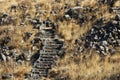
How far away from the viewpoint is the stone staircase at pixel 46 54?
79.2ft

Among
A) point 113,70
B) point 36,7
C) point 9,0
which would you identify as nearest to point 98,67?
point 113,70

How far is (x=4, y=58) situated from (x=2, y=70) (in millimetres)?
1337

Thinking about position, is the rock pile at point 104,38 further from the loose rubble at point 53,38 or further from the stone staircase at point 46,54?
the stone staircase at point 46,54

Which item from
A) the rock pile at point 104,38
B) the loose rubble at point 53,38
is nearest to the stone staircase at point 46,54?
the loose rubble at point 53,38

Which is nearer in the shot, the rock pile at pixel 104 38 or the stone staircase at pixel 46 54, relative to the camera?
the stone staircase at pixel 46 54

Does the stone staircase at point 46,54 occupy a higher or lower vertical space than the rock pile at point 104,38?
lower

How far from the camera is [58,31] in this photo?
2812 centimetres

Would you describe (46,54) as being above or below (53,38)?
below

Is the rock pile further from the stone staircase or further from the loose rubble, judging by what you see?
the stone staircase

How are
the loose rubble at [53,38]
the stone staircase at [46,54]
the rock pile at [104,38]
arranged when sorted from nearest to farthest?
the stone staircase at [46,54] → the rock pile at [104,38] → the loose rubble at [53,38]

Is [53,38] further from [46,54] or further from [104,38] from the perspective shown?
[104,38]

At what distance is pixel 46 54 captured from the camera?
1013 inches

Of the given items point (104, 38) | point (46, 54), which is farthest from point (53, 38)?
point (104, 38)

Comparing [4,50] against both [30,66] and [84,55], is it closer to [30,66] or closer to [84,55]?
[30,66]
